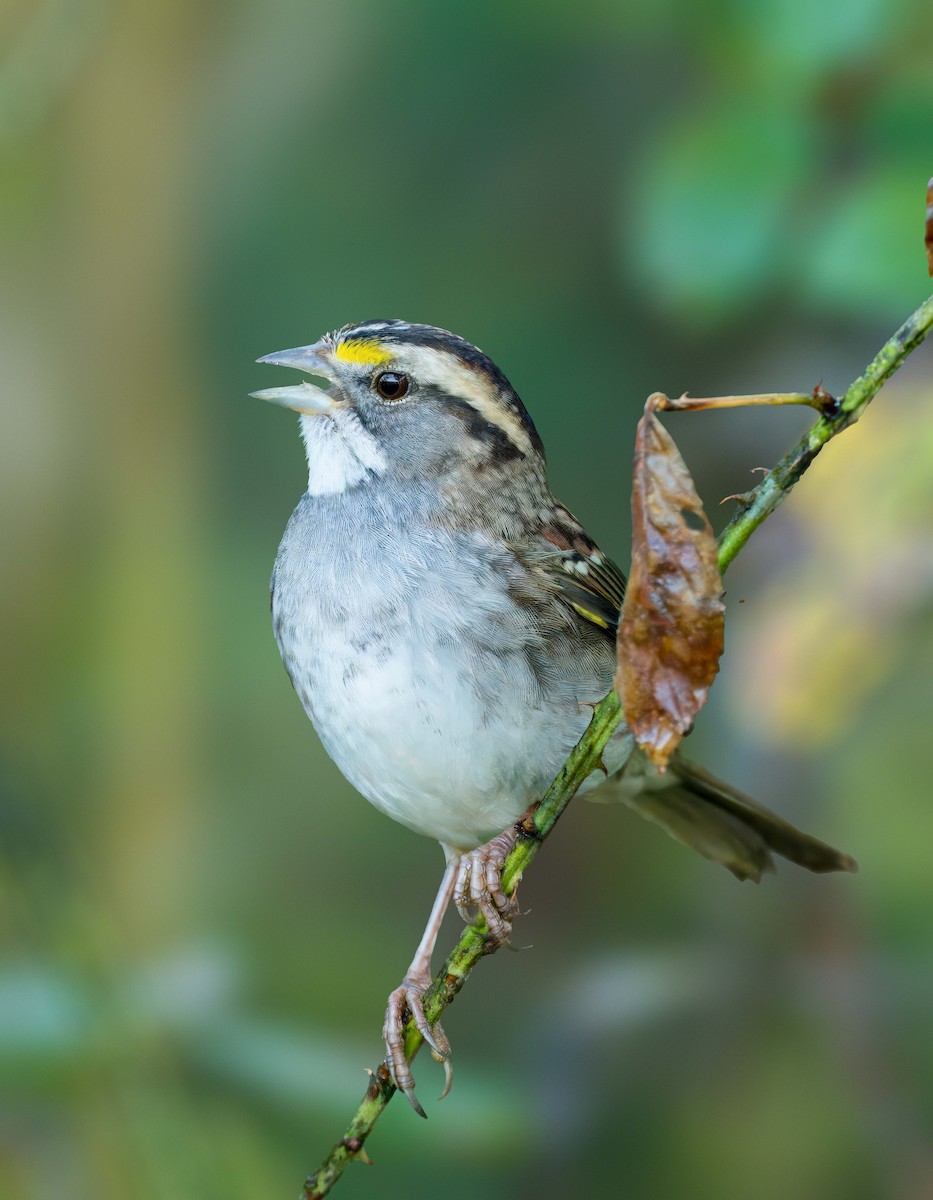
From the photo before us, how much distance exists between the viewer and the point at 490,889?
110 cm

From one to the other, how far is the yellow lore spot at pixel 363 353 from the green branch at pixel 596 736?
68 cm

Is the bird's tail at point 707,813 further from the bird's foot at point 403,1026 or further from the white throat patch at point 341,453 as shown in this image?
the white throat patch at point 341,453

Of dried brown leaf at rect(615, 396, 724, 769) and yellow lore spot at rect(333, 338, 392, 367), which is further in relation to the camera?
yellow lore spot at rect(333, 338, 392, 367)

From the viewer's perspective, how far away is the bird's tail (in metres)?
1.44

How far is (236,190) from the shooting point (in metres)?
2.71

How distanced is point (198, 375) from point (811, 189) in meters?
1.32

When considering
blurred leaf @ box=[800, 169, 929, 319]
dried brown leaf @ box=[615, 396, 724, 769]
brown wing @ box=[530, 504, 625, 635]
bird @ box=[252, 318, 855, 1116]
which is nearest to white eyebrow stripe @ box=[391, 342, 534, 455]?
bird @ box=[252, 318, 855, 1116]

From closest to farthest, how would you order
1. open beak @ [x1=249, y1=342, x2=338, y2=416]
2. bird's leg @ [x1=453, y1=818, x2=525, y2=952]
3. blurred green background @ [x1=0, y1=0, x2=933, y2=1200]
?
bird's leg @ [x1=453, y1=818, x2=525, y2=952] → open beak @ [x1=249, y1=342, x2=338, y2=416] → blurred green background @ [x1=0, y1=0, x2=933, y2=1200]

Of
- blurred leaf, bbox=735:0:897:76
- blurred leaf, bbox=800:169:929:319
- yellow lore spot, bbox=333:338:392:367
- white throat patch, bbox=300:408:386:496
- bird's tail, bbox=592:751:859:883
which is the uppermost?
blurred leaf, bbox=735:0:897:76

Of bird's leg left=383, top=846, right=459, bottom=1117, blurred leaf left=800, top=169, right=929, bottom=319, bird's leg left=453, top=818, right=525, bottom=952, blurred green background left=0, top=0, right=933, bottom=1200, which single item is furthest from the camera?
blurred green background left=0, top=0, right=933, bottom=1200

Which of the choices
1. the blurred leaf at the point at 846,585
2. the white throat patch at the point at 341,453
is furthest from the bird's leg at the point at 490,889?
the blurred leaf at the point at 846,585

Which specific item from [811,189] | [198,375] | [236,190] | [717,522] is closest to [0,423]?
[198,375]

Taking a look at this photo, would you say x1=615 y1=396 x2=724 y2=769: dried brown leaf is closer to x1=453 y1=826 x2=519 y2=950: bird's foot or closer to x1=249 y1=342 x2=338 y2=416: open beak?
x1=453 y1=826 x2=519 y2=950: bird's foot

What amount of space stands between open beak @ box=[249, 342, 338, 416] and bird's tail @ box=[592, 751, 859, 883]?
1.63 ft
